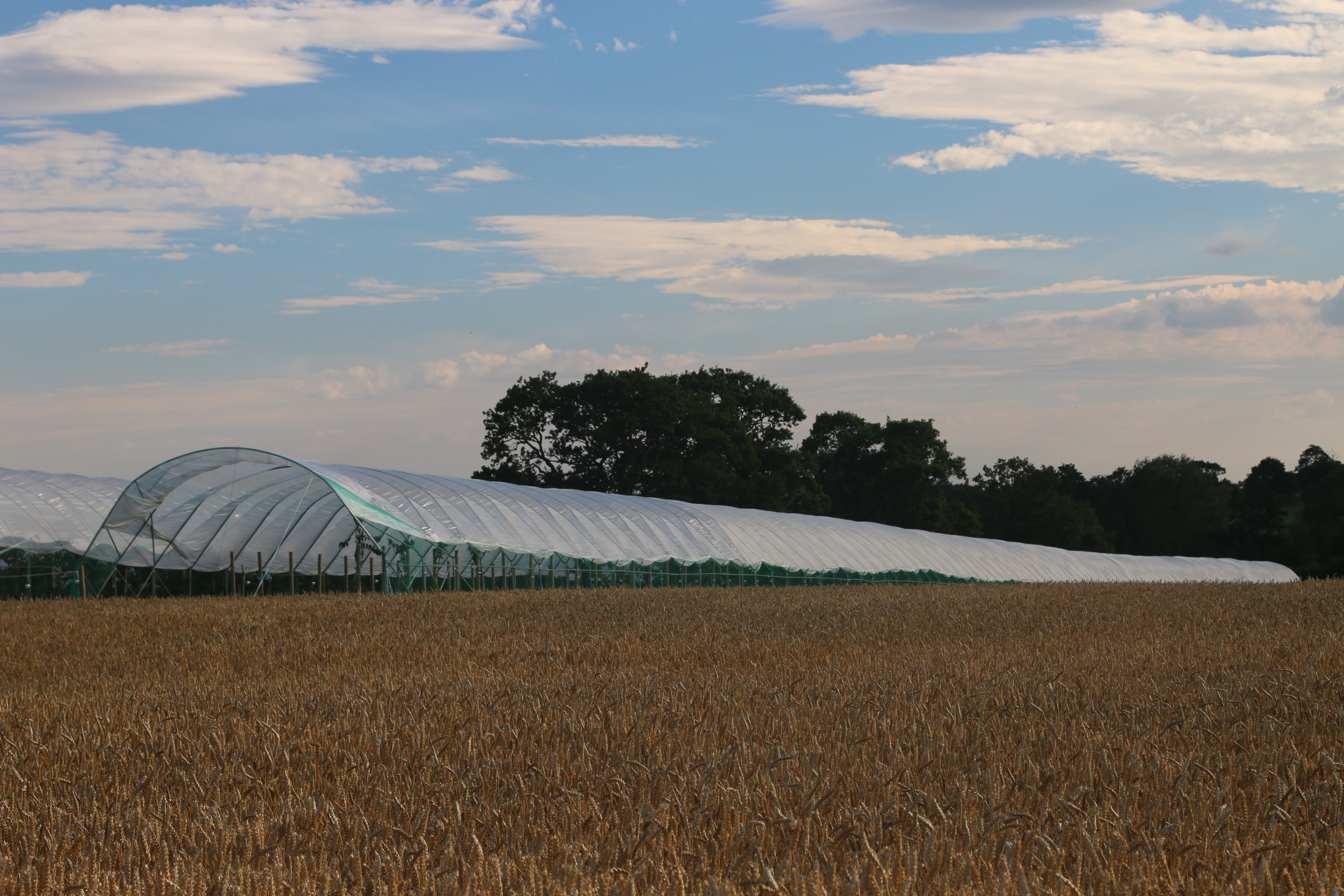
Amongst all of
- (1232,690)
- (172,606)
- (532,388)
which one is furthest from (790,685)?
(532,388)

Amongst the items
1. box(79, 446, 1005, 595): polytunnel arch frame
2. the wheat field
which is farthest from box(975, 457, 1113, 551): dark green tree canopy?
the wheat field

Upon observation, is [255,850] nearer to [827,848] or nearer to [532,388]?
[827,848]

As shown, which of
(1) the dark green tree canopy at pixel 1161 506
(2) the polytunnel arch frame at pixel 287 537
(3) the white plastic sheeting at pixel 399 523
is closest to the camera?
(2) the polytunnel arch frame at pixel 287 537

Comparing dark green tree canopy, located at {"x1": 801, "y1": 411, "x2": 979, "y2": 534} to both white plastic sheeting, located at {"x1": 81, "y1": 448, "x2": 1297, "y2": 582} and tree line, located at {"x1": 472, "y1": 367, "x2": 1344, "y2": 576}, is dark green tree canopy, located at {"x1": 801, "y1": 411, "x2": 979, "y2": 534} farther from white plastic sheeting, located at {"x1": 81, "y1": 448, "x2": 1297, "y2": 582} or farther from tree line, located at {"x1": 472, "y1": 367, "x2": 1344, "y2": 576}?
white plastic sheeting, located at {"x1": 81, "y1": 448, "x2": 1297, "y2": 582}

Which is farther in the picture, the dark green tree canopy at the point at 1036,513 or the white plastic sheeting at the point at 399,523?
the dark green tree canopy at the point at 1036,513

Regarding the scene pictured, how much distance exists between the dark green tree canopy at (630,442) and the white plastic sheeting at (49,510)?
22.0 m

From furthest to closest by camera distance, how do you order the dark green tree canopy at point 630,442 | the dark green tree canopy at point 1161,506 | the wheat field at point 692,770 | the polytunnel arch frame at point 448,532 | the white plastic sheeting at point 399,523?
the dark green tree canopy at point 1161,506, the dark green tree canopy at point 630,442, the white plastic sheeting at point 399,523, the polytunnel arch frame at point 448,532, the wheat field at point 692,770

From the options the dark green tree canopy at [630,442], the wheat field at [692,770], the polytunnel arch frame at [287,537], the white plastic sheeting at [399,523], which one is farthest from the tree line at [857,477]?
the wheat field at [692,770]

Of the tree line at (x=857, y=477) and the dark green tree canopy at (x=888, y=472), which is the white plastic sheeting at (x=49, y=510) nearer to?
the tree line at (x=857, y=477)

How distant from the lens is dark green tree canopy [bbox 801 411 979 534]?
224ft

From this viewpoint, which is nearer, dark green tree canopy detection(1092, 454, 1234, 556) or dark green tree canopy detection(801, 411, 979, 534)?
dark green tree canopy detection(801, 411, 979, 534)

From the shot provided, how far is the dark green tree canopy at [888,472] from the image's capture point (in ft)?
224

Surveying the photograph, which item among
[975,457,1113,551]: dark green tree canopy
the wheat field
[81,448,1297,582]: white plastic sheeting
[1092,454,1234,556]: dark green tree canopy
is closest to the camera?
the wheat field

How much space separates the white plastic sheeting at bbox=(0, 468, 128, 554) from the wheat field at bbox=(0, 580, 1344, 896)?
22810 mm
